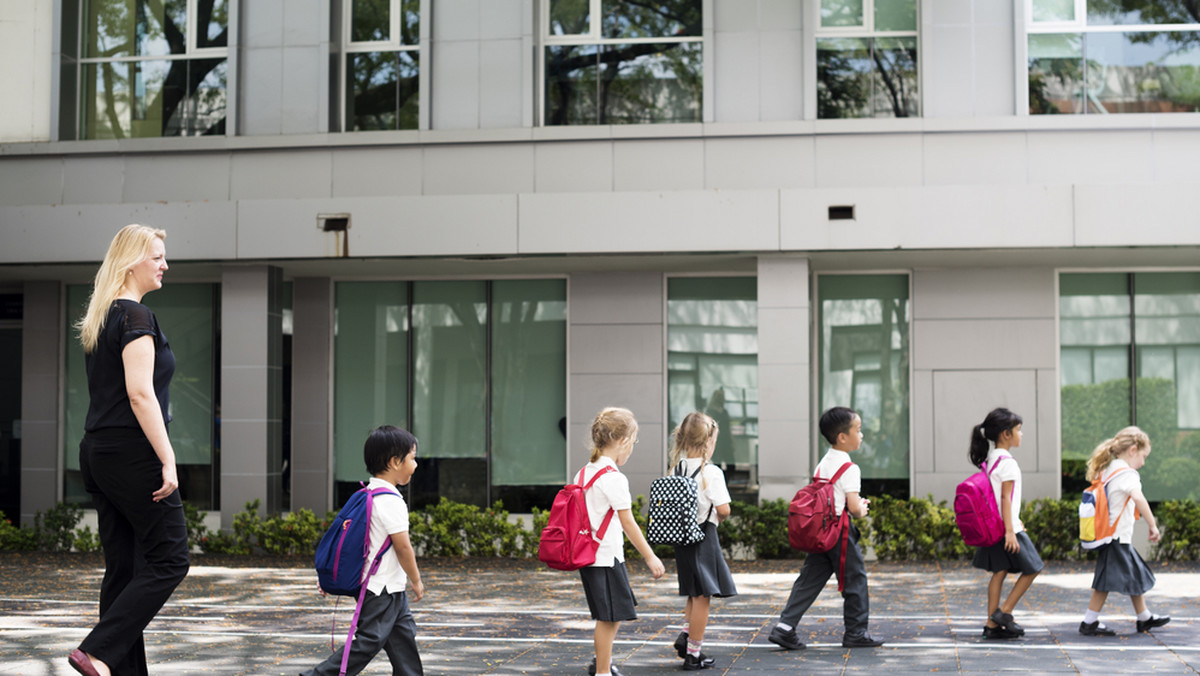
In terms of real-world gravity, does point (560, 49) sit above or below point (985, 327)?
above

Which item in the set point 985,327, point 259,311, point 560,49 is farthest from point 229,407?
point 985,327

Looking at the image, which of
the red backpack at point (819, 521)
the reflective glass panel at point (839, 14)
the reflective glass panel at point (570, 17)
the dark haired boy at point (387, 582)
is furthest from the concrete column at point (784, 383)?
the dark haired boy at point (387, 582)

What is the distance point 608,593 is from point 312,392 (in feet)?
31.9

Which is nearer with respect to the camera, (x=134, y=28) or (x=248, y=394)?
(x=248, y=394)

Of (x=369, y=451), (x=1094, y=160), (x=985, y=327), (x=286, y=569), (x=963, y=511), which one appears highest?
(x=1094, y=160)

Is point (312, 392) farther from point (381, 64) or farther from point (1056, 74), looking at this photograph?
point (1056, 74)

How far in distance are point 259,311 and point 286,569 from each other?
3.27 meters

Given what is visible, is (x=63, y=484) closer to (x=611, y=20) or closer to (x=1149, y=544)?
(x=611, y=20)

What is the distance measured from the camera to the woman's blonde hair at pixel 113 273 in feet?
16.1

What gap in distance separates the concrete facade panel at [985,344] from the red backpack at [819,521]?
273 inches

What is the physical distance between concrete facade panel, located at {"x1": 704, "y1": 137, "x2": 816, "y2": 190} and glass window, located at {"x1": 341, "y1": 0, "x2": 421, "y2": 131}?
12.1 ft

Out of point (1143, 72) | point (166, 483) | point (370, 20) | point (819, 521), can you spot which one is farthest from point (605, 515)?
point (1143, 72)

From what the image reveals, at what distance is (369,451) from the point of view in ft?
17.6

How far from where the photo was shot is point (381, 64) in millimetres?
14883
